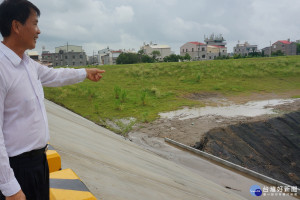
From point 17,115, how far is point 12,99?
0.10 m

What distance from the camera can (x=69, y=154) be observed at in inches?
140

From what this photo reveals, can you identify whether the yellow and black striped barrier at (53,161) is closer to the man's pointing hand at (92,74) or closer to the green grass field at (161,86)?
the man's pointing hand at (92,74)

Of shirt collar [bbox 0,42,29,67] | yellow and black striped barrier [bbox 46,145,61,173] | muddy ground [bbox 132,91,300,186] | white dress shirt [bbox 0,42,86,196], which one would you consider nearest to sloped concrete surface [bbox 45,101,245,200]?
yellow and black striped barrier [bbox 46,145,61,173]

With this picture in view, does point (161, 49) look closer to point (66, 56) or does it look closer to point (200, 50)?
point (200, 50)

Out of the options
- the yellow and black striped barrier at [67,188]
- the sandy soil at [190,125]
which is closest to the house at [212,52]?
the sandy soil at [190,125]

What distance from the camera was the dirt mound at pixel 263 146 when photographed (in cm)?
756

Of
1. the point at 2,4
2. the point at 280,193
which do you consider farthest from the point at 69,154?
the point at 280,193

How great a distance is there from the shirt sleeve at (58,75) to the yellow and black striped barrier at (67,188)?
1032 mm

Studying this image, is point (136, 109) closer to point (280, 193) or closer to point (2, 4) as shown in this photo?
point (280, 193)

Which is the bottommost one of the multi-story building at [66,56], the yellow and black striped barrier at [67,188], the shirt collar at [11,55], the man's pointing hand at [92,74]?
the yellow and black striped barrier at [67,188]

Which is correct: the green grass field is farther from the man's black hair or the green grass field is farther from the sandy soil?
the man's black hair

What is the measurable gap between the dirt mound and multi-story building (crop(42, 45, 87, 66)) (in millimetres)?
47830

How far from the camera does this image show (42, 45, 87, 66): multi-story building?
5216cm

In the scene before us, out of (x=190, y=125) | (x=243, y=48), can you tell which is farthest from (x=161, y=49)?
(x=190, y=125)
